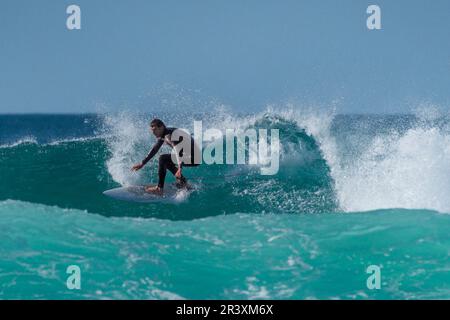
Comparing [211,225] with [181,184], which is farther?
[181,184]

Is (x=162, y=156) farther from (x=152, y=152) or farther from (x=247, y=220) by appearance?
(x=247, y=220)

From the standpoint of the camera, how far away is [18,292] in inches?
244

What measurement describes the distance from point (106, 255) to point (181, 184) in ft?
11.7

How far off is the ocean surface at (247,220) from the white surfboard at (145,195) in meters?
0.13

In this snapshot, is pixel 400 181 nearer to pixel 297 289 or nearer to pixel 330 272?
pixel 330 272

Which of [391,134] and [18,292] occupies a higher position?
[391,134]

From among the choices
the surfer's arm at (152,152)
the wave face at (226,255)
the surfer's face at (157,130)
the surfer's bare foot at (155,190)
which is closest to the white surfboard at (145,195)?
the surfer's bare foot at (155,190)

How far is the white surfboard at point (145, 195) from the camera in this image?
10.3 meters

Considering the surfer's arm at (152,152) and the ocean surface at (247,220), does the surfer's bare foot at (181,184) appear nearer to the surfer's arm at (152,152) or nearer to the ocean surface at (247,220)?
the ocean surface at (247,220)

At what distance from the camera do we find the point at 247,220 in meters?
9.33

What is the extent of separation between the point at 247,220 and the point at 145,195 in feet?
7.74

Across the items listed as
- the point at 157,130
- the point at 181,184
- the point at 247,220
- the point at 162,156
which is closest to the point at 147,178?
the point at 181,184
